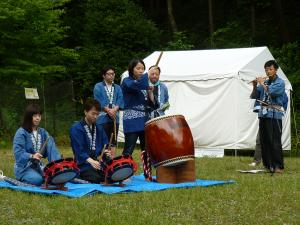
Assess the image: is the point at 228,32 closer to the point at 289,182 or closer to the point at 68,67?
the point at 68,67

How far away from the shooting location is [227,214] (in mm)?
5129

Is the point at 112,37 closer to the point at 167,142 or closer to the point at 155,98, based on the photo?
the point at 155,98

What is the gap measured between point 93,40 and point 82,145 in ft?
41.0

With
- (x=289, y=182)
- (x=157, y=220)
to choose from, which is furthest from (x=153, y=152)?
(x=157, y=220)

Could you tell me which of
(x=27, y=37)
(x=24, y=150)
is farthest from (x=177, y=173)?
(x=27, y=37)

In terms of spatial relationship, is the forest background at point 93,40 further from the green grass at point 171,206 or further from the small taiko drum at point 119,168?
the green grass at point 171,206

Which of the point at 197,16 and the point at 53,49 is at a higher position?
the point at 197,16

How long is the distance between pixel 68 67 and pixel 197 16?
7158 millimetres

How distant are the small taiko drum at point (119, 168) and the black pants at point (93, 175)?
26 cm

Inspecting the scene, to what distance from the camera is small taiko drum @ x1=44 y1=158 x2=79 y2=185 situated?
636 cm

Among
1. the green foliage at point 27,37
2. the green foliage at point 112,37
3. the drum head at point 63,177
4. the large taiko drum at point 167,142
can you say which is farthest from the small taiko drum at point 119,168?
the green foliage at point 112,37

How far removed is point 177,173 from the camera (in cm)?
730

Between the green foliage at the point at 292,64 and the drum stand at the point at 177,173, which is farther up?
the green foliage at the point at 292,64

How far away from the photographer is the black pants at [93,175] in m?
7.06
